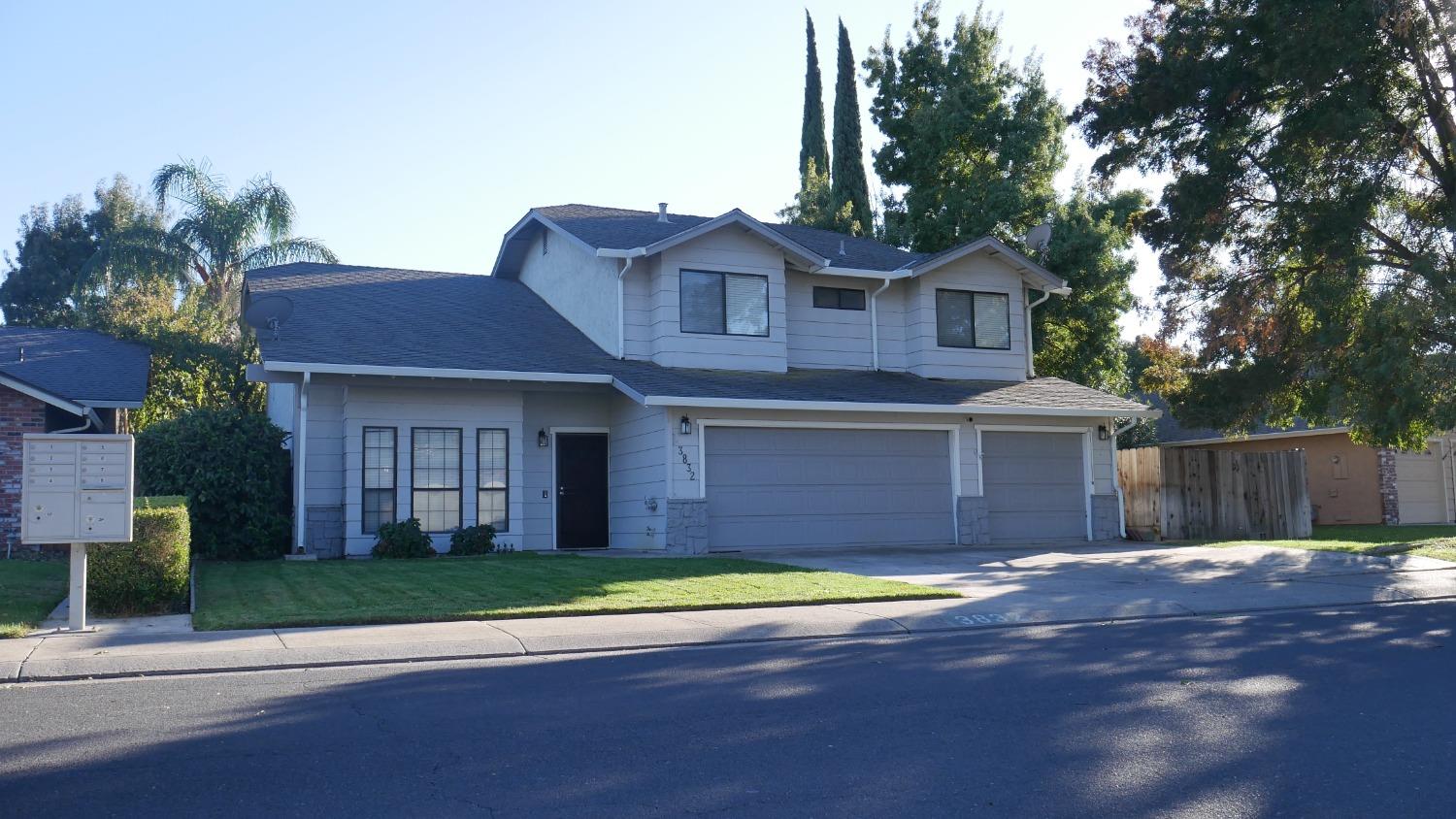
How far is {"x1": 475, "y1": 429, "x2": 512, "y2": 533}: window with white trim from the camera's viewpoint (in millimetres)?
19375

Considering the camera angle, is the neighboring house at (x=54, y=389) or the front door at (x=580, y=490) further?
the front door at (x=580, y=490)

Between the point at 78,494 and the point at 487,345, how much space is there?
960cm

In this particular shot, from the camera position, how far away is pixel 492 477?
64.0 feet

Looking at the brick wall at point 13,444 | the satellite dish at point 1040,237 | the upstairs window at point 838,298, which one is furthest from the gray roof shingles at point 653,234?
the brick wall at point 13,444

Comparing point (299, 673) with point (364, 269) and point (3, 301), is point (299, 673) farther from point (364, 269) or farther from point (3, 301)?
point (3, 301)

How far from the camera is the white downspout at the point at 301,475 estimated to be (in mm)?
18062

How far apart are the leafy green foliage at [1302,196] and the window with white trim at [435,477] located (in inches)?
532

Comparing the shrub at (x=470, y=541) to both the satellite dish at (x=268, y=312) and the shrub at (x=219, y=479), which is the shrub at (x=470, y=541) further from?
the satellite dish at (x=268, y=312)

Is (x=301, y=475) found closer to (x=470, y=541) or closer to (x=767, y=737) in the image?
(x=470, y=541)

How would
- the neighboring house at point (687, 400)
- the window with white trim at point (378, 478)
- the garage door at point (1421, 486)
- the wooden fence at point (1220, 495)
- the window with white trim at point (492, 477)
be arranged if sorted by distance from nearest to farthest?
1. the window with white trim at point (378, 478)
2. the neighboring house at point (687, 400)
3. the window with white trim at point (492, 477)
4. the wooden fence at point (1220, 495)
5. the garage door at point (1421, 486)

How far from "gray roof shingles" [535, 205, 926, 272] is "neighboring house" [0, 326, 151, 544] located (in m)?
8.27

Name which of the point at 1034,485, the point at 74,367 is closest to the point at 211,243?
the point at 74,367

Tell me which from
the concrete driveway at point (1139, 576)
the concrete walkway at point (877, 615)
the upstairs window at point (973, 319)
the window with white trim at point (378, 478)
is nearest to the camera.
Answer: the concrete walkway at point (877, 615)

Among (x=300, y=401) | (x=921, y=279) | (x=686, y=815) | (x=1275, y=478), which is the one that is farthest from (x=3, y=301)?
(x=686, y=815)
